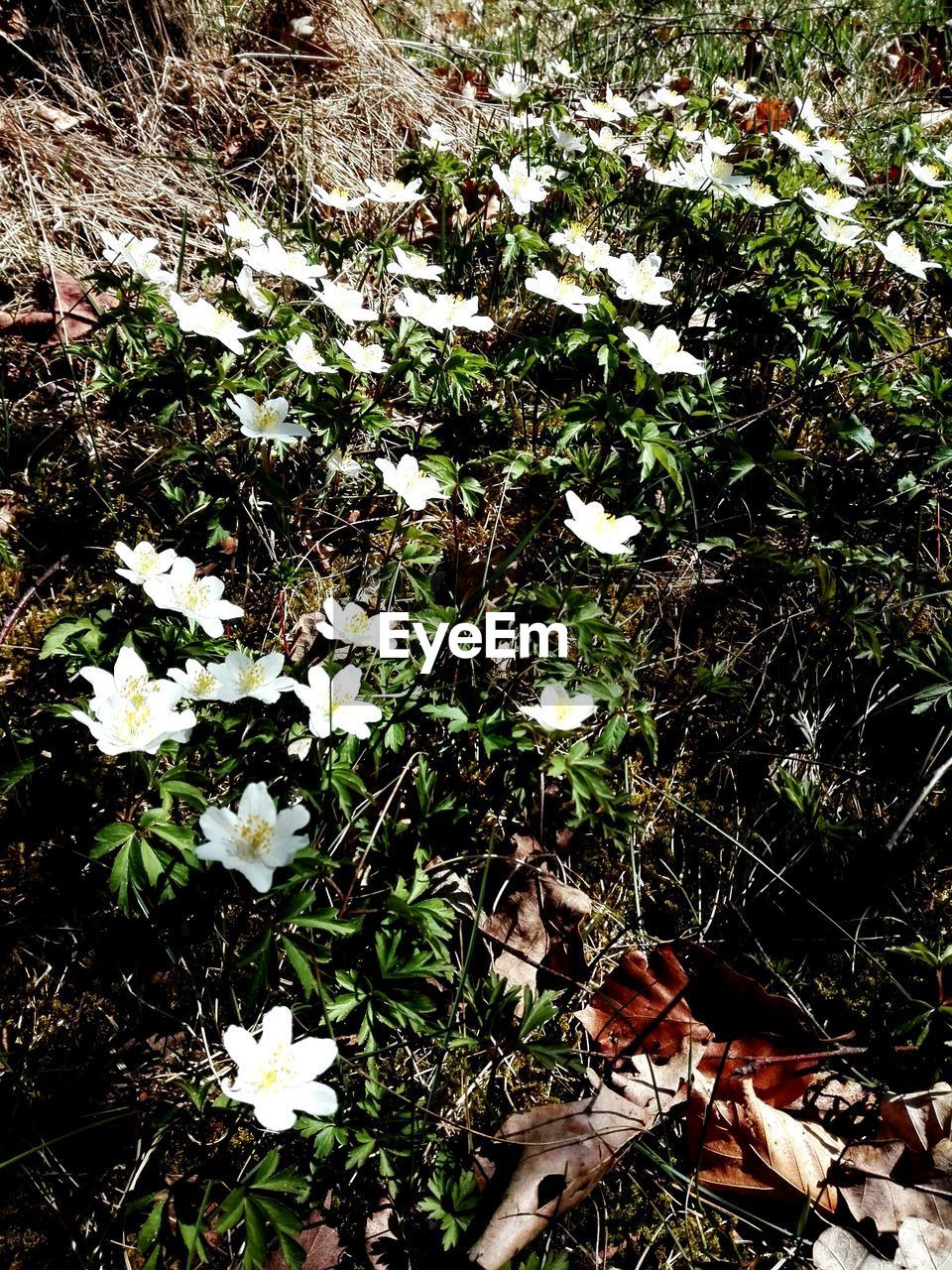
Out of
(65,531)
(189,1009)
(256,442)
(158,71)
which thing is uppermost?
(158,71)

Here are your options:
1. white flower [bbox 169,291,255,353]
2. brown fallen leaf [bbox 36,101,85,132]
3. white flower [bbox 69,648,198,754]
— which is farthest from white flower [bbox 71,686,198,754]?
brown fallen leaf [bbox 36,101,85,132]

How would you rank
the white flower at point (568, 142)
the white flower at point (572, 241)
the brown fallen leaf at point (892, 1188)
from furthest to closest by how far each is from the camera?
the white flower at point (568, 142) < the white flower at point (572, 241) < the brown fallen leaf at point (892, 1188)

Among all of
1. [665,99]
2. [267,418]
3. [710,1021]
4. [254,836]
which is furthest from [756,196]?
[254,836]

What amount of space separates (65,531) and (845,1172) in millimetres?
2665

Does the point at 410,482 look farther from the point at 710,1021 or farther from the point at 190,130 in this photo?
the point at 190,130

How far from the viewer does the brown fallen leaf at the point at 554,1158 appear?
174 cm

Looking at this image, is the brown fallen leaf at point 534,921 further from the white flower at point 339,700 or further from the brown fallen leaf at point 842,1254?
the brown fallen leaf at point 842,1254

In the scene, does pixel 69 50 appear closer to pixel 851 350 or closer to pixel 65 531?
pixel 65 531

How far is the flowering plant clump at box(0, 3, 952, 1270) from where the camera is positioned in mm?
1798

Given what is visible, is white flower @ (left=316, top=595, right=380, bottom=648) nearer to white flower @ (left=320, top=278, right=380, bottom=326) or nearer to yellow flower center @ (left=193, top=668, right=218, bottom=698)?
yellow flower center @ (left=193, top=668, right=218, bottom=698)

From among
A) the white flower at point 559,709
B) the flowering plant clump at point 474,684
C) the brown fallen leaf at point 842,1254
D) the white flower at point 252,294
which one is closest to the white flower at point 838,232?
the flowering plant clump at point 474,684

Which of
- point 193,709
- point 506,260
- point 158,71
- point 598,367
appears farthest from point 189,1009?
point 158,71

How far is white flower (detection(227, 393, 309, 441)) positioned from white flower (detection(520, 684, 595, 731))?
1.01 metres

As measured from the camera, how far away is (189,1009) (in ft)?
6.53
